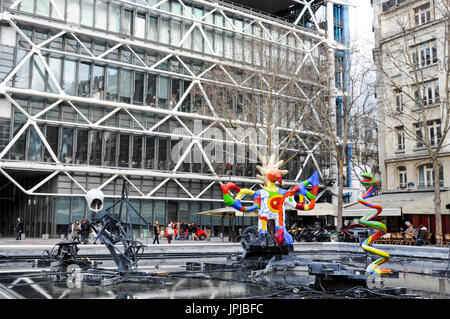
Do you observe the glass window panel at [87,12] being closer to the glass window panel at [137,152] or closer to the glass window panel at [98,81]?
the glass window panel at [98,81]

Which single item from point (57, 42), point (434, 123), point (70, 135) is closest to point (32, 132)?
point (70, 135)

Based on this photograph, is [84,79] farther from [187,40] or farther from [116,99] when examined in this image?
[187,40]

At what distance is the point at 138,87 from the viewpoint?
131ft

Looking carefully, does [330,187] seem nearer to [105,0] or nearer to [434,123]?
[434,123]

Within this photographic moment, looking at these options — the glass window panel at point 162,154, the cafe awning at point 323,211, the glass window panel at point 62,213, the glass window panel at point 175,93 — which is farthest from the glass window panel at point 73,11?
the cafe awning at point 323,211

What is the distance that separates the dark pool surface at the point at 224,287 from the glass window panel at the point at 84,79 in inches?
991

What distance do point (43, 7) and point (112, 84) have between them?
7.29 m

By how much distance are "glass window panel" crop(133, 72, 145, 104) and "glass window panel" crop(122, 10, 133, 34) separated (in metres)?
3.46

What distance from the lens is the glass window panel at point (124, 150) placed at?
38.1 metres

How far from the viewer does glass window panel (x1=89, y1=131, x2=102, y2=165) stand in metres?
36.8

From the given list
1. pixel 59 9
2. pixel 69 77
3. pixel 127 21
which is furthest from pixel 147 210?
pixel 59 9

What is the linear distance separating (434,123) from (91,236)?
2498 cm

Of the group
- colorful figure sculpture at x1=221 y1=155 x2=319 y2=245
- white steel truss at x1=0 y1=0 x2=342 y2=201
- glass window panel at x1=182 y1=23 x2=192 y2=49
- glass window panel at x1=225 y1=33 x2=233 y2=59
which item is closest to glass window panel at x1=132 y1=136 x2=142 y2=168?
white steel truss at x1=0 y1=0 x2=342 y2=201
